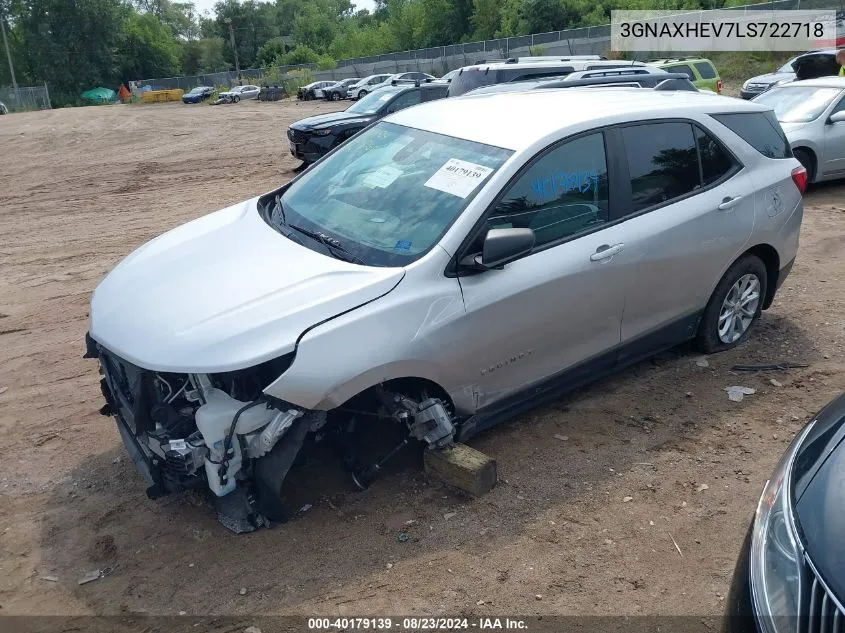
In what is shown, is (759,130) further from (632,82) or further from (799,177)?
(632,82)

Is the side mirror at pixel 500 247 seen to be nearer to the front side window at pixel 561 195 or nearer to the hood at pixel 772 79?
the front side window at pixel 561 195

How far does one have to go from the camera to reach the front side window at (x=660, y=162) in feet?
15.1

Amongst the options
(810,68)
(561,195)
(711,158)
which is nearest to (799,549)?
(561,195)

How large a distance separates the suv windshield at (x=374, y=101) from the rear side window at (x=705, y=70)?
726cm

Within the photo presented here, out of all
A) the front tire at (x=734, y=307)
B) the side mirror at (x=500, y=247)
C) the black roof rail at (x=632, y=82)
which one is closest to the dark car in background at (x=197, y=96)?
the black roof rail at (x=632, y=82)

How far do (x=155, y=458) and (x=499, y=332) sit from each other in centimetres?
181

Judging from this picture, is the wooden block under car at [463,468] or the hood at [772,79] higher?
the hood at [772,79]

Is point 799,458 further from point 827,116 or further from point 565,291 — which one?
point 827,116

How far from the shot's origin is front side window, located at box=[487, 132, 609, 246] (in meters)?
4.07

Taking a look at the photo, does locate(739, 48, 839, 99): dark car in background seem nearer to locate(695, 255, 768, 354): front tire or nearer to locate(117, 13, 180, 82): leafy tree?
locate(695, 255, 768, 354): front tire

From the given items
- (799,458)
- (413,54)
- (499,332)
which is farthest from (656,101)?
(413,54)

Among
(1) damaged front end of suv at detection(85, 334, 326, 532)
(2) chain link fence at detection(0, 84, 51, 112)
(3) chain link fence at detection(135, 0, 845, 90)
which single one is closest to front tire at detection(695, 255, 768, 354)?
(1) damaged front end of suv at detection(85, 334, 326, 532)

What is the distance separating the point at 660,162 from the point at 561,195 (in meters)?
0.89

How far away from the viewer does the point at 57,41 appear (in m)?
73.1
